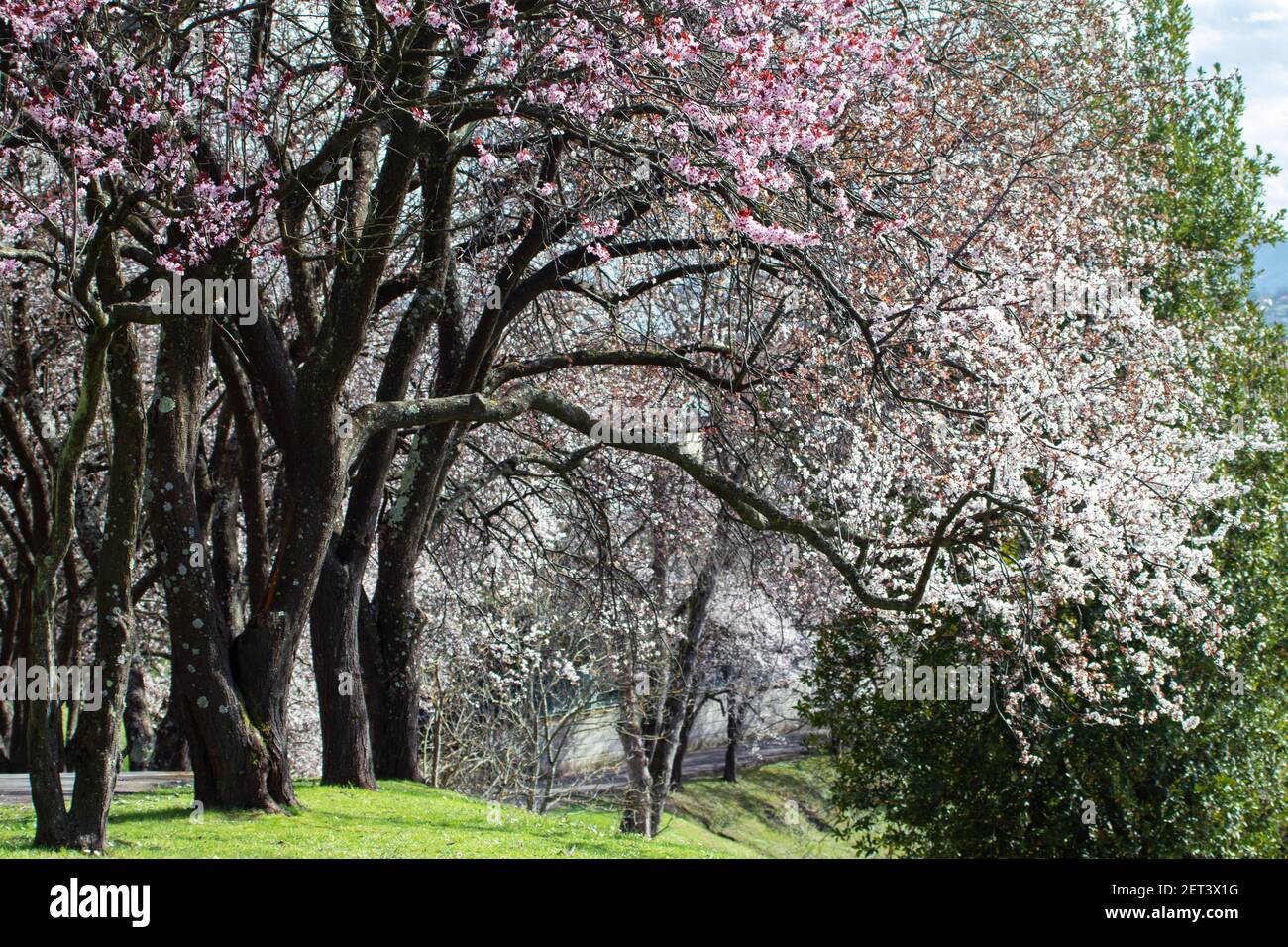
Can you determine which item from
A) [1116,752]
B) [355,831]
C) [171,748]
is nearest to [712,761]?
[171,748]

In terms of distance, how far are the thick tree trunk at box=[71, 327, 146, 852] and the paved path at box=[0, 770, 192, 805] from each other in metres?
3.51

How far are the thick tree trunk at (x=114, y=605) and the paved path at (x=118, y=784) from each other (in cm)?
351

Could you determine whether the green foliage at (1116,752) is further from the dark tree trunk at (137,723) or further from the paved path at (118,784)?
the dark tree trunk at (137,723)

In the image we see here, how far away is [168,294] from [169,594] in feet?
7.31

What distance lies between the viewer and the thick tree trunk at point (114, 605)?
23.5ft

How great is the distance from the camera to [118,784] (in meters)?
13.2

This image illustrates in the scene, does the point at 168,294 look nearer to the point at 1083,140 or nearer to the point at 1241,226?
the point at 1083,140

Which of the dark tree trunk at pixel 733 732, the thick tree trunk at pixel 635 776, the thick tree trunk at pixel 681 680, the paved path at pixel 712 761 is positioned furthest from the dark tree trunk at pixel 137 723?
the dark tree trunk at pixel 733 732

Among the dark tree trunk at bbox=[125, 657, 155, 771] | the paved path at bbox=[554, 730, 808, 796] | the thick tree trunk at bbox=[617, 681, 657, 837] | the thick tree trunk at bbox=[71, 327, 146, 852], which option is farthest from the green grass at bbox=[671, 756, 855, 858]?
the thick tree trunk at bbox=[71, 327, 146, 852]

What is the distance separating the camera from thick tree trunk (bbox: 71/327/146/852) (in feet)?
23.5

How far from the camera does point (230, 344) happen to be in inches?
399

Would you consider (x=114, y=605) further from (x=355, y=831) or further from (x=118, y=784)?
(x=118, y=784)

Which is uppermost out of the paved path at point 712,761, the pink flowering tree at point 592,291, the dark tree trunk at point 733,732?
the pink flowering tree at point 592,291
